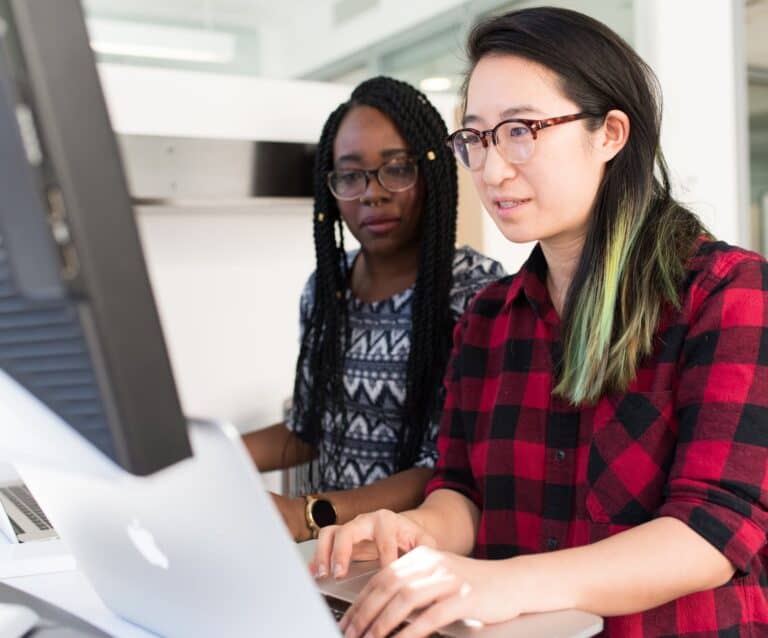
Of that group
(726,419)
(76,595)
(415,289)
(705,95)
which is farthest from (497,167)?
(705,95)

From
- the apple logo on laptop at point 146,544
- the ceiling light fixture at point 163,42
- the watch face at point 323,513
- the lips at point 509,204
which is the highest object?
the ceiling light fixture at point 163,42

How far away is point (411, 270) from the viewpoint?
1.65 metres

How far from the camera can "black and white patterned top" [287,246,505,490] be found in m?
1.58

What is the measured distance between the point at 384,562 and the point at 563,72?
0.59 meters

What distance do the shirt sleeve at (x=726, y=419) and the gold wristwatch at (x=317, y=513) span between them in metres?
0.51

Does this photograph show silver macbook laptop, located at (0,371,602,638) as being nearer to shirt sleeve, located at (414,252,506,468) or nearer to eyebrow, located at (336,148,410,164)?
shirt sleeve, located at (414,252,506,468)

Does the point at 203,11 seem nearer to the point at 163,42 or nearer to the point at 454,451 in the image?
the point at 163,42

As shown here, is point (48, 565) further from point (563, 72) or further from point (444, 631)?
point (563, 72)

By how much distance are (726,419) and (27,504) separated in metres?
0.81

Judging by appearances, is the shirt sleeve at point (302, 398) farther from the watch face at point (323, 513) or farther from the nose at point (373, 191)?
the watch face at point (323, 513)

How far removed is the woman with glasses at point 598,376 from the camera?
0.87m

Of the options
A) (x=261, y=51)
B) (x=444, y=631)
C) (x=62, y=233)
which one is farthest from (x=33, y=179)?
(x=261, y=51)

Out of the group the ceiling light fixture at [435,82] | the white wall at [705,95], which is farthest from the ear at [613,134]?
the white wall at [705,95]

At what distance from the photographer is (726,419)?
2.97ft
